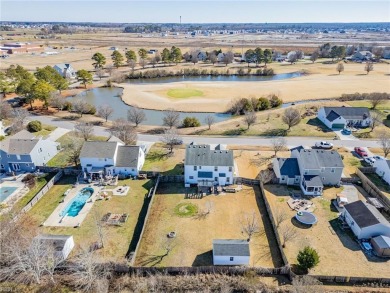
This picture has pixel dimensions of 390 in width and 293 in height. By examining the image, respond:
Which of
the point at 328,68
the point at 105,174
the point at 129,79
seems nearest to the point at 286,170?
the point at 105,174

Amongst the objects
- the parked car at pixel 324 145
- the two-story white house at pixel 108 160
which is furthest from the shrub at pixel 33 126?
the parked car at pixel 324 145

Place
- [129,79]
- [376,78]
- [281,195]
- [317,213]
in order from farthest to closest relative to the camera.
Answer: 1. [129,79]
2. [376,78]
3. [281,195]
4. [317,213]

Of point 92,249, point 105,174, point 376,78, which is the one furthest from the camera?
point 376,78

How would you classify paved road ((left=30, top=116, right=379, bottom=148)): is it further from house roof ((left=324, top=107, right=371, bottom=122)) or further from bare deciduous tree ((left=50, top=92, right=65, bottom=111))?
bare deciduous tree ((left=50, top=92, right=65, bottom=111))

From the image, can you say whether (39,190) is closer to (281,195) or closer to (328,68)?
(281,195)

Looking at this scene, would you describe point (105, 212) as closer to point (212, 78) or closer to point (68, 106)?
point (68, 106)

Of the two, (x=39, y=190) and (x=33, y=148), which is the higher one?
(x=33, y=148)

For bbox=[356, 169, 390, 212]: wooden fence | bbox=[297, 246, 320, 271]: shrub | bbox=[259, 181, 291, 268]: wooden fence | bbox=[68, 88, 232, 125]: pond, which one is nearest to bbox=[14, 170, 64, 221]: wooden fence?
bbox=[68, 88, 232, 125]: pond

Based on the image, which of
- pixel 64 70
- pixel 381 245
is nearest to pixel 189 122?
pixel 381 245
